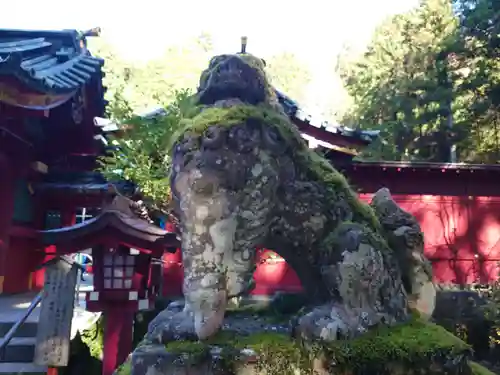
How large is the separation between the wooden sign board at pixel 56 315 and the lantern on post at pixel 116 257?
25cm

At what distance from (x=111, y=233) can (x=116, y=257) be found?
0.95 ft

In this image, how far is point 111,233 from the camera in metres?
4.42

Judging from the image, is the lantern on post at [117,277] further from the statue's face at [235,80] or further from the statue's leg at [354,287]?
the statue's leg at [354,287]

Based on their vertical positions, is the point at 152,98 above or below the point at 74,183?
above

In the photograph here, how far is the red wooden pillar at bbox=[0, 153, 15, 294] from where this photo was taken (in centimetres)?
752

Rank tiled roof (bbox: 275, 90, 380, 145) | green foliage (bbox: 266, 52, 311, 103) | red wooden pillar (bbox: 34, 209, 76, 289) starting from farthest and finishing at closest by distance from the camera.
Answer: green foliage (bbox: 266, 52, 311, 103)
tiled roof (bbox: 275, 90, 380, 145)
red wooden pillar (bbox: 34, 209, 76, 289)

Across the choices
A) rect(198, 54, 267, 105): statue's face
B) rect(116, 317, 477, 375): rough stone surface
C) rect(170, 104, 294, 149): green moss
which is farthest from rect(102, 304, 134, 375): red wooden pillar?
rect(198, 54, 267, 105): statue's face

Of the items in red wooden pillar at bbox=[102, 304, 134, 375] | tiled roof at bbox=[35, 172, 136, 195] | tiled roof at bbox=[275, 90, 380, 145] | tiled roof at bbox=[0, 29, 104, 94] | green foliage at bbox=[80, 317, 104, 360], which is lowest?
green foliage at bbox=[80, 317, 104, 360]

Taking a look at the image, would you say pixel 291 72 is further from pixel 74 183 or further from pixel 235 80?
pixel 235 80

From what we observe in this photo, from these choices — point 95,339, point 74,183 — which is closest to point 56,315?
point 95,339

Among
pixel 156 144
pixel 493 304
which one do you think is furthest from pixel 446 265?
pixel 156 144

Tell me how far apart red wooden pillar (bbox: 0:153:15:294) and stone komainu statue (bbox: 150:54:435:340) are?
618 cm

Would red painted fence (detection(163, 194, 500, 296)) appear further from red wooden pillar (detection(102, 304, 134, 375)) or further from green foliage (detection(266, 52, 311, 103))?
green foliage (detection(266, 52, 311, 103))

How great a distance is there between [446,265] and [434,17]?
9936 millimetres
